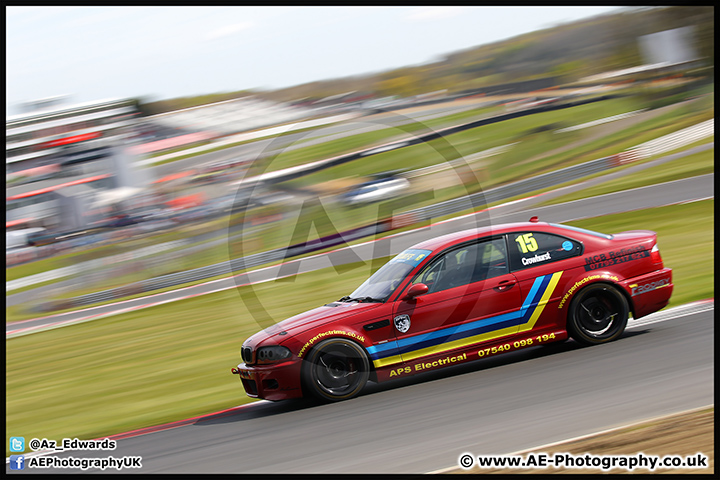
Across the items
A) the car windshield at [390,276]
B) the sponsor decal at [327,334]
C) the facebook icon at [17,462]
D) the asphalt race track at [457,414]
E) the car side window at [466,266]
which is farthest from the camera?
the car windshield at [390,276]

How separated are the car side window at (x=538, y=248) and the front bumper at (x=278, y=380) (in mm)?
2436

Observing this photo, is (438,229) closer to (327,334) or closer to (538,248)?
(538,248)

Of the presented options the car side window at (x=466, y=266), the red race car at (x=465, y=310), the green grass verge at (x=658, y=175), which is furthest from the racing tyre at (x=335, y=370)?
the green grass verge at (x=658, y=175)

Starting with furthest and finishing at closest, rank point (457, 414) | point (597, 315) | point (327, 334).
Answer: point (597, 315) < point (327, 334) < point (457, 414)

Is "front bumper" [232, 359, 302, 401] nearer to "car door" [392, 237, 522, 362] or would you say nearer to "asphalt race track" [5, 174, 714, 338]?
"car door" [392, 237, 522, 362]

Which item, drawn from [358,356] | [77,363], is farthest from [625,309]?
[77,363]

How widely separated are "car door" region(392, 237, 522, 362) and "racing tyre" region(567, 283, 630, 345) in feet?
2.15

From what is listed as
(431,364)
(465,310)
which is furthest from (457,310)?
(431,364)

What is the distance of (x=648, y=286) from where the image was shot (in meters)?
6.66

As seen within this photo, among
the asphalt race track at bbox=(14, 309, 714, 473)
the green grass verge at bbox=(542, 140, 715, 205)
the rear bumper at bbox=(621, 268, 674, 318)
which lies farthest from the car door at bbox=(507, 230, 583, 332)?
the green grass verge at bbox=(542, 140, 715, 205)

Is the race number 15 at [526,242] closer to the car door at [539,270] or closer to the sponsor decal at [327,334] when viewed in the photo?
the car door at [539,270]

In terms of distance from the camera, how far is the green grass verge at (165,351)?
7695 millimetres

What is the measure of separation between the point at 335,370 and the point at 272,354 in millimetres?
631

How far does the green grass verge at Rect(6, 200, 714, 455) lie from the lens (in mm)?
7695
